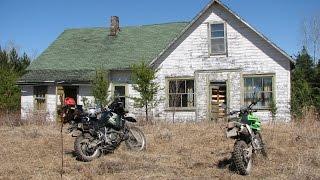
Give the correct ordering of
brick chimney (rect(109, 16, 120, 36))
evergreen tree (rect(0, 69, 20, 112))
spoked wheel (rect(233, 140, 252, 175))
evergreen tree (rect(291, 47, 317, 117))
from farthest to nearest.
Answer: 1. evergreen tree (rect(0, 69, 20, 112))
2. brick chimney (rect(109, 16, 120, 36))
3. evergreen tree (rect(291, 47, 317, 117))
4. spoked wheel (rect(233, 140, 252, 175))

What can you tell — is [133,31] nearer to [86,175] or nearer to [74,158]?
[74,158]

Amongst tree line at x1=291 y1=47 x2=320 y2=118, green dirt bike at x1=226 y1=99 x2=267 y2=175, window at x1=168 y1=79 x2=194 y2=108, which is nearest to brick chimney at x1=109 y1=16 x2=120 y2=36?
window at x1=168 y1=79 x2=194 y2=108

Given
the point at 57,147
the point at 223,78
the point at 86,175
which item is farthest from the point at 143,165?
the point at 223,78

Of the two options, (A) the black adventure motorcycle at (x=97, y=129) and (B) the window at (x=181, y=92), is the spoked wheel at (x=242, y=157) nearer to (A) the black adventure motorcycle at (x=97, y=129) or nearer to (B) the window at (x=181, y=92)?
(A) the black adventure motorcycle at (x=97, y=129)

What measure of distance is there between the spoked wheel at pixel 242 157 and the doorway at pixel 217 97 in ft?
44.8

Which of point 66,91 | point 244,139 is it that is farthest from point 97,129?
point 66,91

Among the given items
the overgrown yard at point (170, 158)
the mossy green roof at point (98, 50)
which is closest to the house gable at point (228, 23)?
the mossy green roof at point (98, 50)

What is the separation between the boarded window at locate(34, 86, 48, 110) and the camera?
26.5m

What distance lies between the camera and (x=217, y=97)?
77.0 ft

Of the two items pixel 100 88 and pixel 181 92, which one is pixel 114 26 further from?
pixel 181 92

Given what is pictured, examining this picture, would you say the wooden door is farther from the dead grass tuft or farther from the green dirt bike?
the green dirt bike

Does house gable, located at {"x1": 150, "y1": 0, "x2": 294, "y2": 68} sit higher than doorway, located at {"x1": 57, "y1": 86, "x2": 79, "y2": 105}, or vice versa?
house gable, located at {"x1": 150, "y1": 0, "x2": 294, "y2": 68}

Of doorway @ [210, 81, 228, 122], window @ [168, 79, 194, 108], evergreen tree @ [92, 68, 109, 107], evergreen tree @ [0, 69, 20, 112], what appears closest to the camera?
doorway @ [210, 81, 228, 122]

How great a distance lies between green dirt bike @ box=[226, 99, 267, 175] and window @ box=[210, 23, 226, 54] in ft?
42.9
